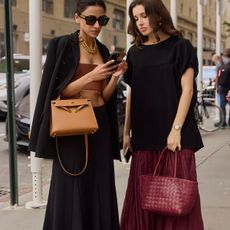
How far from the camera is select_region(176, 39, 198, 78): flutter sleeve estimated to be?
390cm

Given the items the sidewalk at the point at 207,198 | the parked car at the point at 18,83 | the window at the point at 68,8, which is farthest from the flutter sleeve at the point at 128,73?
the window at the point at 68,8

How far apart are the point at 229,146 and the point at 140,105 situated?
6736mm

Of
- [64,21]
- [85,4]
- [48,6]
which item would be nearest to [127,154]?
[85,4]

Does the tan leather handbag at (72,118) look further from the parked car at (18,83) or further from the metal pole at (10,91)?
the parked car at (18,83)

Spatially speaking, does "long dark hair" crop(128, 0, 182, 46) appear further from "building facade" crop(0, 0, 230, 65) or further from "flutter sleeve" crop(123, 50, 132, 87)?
"building facade" crop(0, 0, 230, 65)

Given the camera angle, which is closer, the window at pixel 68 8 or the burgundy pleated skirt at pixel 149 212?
the burgundy pleated skirt at pixel 149 212

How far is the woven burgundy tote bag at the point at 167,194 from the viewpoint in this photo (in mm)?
3811

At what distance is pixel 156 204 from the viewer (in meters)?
3.90

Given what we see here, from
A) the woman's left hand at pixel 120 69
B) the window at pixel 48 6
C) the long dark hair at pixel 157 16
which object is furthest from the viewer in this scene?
the window at pixel 48 6

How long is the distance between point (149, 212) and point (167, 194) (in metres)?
0.30

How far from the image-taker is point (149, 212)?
13.4ft

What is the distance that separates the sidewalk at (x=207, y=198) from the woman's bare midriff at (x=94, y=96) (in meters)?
1.88

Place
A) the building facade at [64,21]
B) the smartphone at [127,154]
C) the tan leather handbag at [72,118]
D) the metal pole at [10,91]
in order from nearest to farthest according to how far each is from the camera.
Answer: the tan leather handbag at [72,118] → the smartphone at [127,154] → the metal pole at [10,91] → the building facade at [64,21]

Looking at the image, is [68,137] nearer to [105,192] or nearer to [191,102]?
[105,192]
